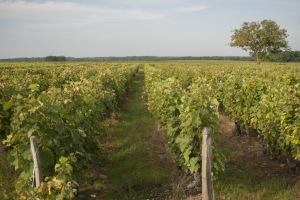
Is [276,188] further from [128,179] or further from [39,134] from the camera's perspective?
[39,134]

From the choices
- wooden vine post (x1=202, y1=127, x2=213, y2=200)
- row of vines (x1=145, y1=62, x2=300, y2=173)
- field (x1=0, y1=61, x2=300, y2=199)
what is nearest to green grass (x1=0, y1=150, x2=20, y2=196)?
field (x1=0, y1=61, x2=300, y2=199)

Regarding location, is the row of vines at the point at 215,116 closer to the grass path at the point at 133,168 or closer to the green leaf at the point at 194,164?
the green leaf at the point at 194,164

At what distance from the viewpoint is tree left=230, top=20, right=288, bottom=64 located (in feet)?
129

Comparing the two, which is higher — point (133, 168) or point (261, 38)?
point (261, 38)

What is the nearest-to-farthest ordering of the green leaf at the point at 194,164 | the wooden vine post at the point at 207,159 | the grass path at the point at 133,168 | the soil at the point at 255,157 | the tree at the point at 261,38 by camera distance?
the wooden vine post at the point at 207,159 < the green leaf at the point at 194,164 < the grass path at the point at 133,168 < the soil at the point at 255,157 < the tree at the point at 261,38

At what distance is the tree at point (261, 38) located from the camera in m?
39.3

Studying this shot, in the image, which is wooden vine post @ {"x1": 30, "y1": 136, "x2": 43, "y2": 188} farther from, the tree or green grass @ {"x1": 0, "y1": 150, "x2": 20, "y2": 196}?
the tree

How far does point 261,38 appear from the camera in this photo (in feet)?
133

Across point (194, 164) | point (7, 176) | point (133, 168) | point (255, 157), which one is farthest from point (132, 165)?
point (255, 157)

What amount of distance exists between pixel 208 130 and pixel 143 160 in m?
2.67

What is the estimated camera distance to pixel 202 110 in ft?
11.1

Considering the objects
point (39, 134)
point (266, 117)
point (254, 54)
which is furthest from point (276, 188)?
point (254, 54)

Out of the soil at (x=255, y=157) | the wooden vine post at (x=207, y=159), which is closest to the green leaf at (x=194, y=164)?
the wooden vine post at (x=207, y=159)

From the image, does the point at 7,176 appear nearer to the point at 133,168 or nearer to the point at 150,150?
the point at 133,168
